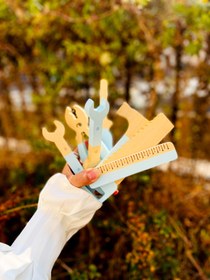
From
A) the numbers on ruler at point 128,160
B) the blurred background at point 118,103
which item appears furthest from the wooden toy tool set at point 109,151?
the blurred background at point 118,103

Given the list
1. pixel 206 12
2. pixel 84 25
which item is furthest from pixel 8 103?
pixel 206 12

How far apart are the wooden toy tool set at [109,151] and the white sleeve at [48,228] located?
2.1 inches

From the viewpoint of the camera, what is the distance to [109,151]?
1379 millimetres

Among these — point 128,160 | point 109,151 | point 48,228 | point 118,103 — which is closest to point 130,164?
point 128,160

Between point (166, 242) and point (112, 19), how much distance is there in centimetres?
141

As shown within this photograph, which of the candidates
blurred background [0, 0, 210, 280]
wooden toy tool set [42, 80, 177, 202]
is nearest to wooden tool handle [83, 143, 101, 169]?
wooden toy tool set [42, 80, 177, 202]

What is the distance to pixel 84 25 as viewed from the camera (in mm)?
3014

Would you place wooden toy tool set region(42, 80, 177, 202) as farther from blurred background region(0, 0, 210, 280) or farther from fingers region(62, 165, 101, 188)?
blurred background region(0, 0, 210, 280)

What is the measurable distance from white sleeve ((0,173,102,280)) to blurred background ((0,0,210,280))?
25.6 inches

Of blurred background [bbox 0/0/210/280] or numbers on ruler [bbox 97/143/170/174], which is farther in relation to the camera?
blurred background [bbox 0/0/210/280]

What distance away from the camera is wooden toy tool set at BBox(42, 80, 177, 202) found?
1.27 meters

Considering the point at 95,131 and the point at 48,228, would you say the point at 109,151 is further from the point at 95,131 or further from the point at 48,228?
the point at 48,228

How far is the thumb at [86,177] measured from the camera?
1266 millimetres

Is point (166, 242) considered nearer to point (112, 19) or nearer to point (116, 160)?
point (116, 160)
